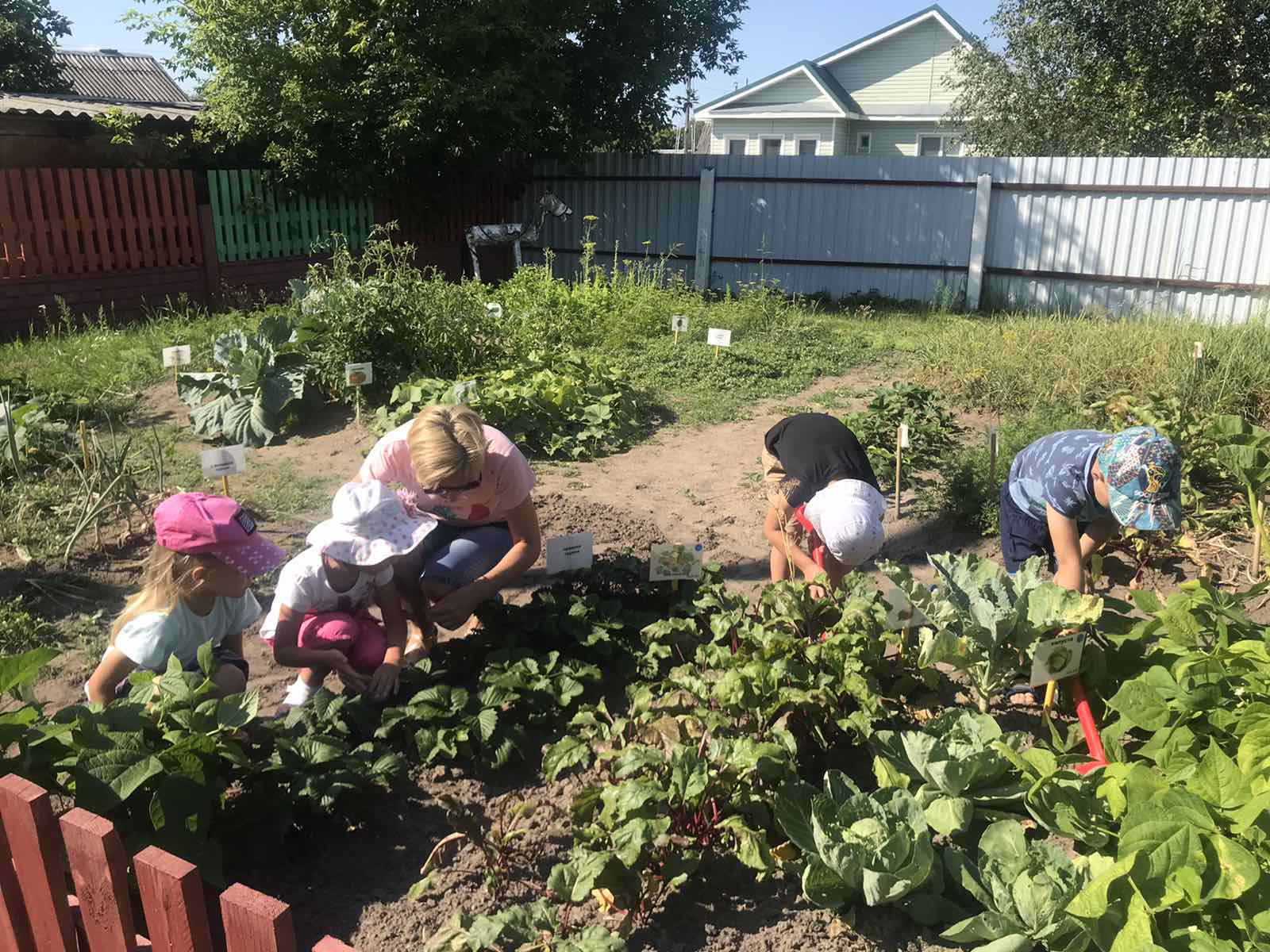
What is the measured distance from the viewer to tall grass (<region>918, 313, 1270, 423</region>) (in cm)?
549

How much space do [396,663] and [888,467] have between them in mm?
3231

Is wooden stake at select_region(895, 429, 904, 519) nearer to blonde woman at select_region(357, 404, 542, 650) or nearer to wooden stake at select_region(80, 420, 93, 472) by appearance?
blonde woman at select_region(357, 404, 542, 650)

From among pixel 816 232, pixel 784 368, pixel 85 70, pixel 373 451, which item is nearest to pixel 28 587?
pixel 373 451

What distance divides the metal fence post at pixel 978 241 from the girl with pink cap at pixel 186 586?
1001 centimetres

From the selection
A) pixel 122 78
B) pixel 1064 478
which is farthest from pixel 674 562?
pixel 122 78

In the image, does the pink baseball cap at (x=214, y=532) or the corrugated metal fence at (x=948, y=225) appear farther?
the corrugated metal fence at (x=948, y=225)

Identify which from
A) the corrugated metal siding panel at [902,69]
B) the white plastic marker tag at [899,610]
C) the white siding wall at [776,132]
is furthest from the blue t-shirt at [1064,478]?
the corrugated metal siding panel at [902,69]

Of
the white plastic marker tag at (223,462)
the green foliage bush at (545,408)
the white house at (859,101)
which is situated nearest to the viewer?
the white plastic marker tag at (223,462)

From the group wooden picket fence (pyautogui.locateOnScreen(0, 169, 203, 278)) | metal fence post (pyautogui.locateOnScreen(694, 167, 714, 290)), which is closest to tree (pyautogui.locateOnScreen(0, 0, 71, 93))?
wooden picket fence (pyautogui.locateOnScreen(0, 169, 203, 278))

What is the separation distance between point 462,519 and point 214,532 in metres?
1.13

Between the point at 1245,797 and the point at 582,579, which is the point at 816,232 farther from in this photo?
the point at 1245,797

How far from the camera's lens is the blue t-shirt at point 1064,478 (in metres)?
3.27

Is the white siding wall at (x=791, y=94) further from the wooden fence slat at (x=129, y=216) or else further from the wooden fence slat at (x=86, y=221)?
the wooden fence slat at (x=86, y=221)

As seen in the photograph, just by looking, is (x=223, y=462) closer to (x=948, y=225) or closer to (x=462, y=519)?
(x=462, y=519)
